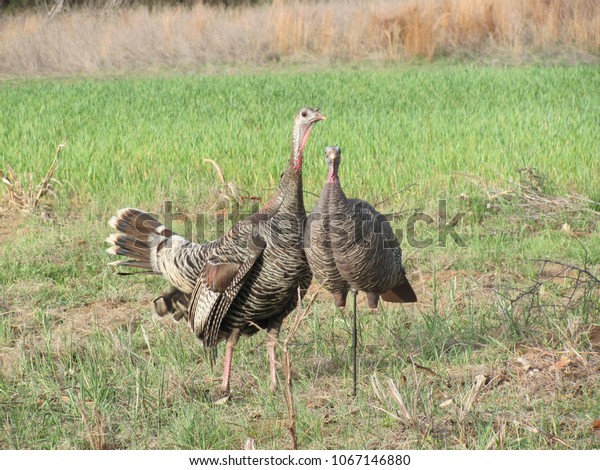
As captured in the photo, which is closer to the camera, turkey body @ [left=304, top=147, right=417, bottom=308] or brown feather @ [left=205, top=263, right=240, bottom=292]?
turkey body @ [left=304, top=147, right=417, bottom=308]

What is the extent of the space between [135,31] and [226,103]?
9.44m

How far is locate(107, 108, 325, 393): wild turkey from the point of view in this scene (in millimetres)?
3908

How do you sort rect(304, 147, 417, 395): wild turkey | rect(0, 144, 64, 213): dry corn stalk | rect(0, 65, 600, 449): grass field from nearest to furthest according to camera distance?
rect(304, 147, 417, 395): wild turkey, rect(0, 65, 600, 449): grass field, rect(0, 144, 64, 213): dry corn stalk

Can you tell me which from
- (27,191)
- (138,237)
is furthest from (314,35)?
(138,237)

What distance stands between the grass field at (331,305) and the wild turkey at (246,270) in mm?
227

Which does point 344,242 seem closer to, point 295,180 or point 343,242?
point 343,242

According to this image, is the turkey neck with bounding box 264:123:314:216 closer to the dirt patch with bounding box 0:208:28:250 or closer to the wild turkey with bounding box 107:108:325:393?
the wild turkey with bounding box 107:108:325:393

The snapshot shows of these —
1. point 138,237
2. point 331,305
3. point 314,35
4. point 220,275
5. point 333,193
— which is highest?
point 314,35

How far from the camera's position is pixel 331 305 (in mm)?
5312

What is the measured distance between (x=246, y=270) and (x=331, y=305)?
1409mm

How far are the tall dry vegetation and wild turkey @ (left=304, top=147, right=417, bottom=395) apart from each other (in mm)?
15211

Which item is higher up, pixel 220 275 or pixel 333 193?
pixel 333 193

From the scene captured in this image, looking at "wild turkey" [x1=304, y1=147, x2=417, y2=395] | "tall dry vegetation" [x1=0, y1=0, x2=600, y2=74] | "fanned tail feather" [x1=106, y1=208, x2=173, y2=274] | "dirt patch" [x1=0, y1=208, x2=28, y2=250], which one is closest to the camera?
"wild turkey" [x1=304, y1=147, x2=417, y2=395]

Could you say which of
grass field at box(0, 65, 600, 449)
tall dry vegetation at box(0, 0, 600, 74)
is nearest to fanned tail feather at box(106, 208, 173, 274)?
grass field at box(0, 65, 600, 449)
